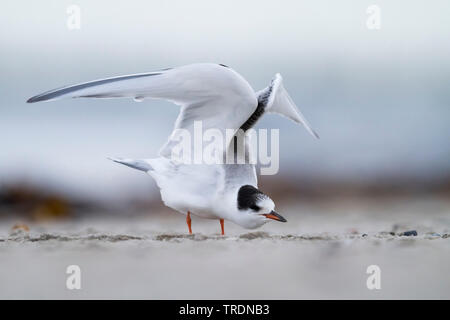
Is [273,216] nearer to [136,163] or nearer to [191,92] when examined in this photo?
[191,92]

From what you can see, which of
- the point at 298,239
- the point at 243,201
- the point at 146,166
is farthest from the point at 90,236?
the point at 298,239

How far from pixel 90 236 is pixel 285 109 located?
1147 mm

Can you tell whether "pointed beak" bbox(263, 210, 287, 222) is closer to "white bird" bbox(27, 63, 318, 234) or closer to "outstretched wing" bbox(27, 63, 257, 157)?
"white bird" bbox(27, 63, 318, 234)

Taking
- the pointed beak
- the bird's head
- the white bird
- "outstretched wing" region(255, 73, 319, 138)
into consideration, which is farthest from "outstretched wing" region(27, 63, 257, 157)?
the pointed beak

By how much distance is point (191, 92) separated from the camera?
2.43 metres

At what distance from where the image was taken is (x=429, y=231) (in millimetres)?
2908

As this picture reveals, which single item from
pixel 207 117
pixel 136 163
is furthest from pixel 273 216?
pixel 136 163

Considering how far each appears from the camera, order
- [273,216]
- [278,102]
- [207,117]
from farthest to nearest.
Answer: [278,102] → [207,117] → [273,216]

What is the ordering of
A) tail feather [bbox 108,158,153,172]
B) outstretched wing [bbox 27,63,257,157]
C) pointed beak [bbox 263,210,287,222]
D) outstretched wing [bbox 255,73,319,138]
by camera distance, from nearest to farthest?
outstretched wing [bbox 27,63,257,157] → pointed beak [bbox 263,210,287,222] → outstretched wing [bbox 255,73,319,138] → tail feather [bbox 108,158,153,172]

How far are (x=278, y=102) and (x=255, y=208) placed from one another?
2.00 ft

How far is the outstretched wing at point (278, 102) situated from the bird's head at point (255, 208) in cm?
37

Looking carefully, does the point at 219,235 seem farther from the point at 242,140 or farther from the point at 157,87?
the point at 157,87

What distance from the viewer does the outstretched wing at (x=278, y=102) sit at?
2.56 meters

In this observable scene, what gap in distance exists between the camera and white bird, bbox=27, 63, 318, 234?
2.26m
